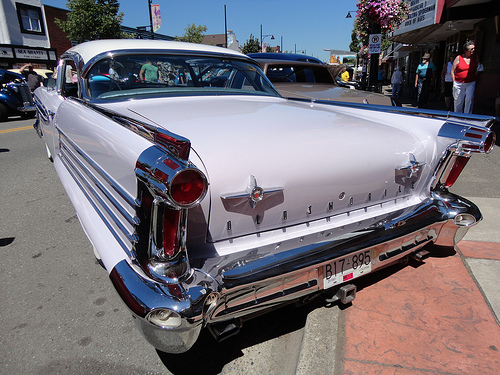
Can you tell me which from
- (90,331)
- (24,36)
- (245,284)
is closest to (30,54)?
(24,36)

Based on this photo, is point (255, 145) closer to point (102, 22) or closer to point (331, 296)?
point (331, 296)

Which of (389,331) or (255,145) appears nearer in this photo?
(255,145)

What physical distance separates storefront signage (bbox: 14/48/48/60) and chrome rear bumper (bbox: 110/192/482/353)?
29.0 metres

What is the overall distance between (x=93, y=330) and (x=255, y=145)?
5.08ft

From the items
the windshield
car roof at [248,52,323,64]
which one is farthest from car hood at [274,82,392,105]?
the windshield

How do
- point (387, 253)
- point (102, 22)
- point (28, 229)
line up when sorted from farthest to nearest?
point (102, 22) < point (28, 229) < point (387, 253)

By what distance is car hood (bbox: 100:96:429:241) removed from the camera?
167 cm

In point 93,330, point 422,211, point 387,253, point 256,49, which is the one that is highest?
point 256,49

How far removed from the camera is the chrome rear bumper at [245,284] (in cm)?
143

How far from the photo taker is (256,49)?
141 ft

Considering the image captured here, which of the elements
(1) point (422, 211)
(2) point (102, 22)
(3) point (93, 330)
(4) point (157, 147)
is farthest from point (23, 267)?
(2) point (102, 22)

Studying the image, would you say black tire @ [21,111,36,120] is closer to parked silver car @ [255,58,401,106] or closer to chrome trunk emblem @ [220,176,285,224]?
parked silver car @ [255,58,401,106]

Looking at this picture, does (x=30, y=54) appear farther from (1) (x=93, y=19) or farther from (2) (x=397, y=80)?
(2) (x=397, y=80)

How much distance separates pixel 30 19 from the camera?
1016 inches
